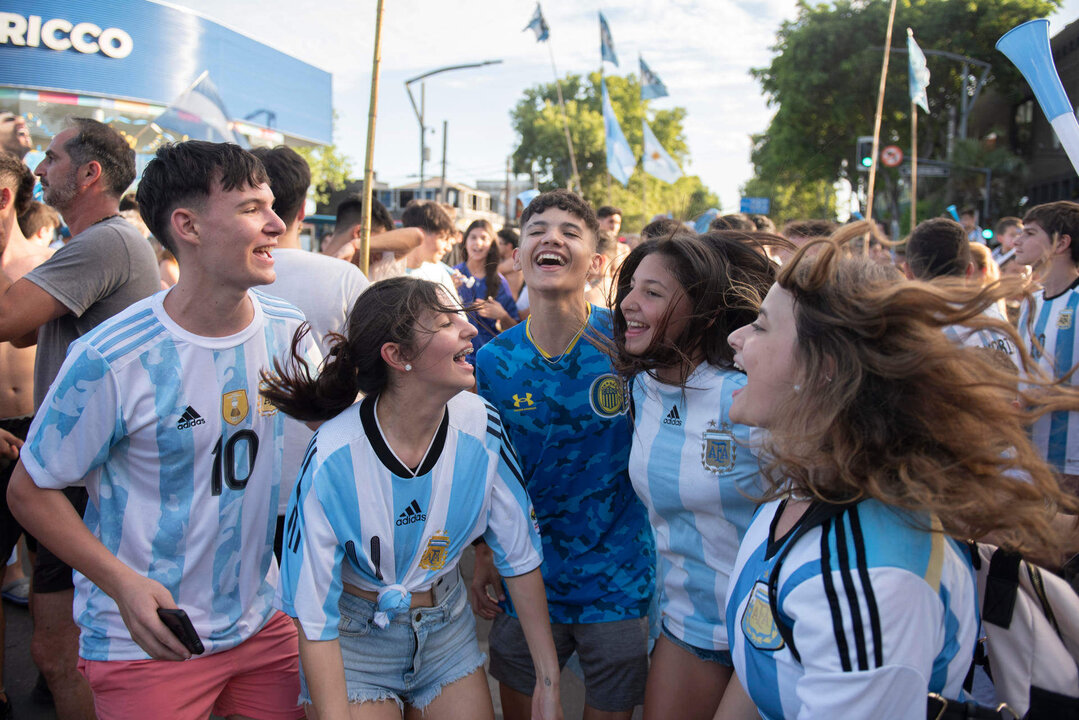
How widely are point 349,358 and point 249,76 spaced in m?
32.9

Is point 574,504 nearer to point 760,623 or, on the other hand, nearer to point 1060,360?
point 760,623

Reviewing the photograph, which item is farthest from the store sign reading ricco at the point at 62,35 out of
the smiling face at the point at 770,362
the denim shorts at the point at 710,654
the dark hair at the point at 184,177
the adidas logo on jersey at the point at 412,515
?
the smiling face at the point at 770,362

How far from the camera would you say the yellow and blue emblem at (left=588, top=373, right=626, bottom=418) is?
286cm

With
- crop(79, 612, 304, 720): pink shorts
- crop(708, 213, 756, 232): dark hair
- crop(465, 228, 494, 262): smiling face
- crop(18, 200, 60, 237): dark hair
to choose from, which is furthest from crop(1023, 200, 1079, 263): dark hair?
crop(18, 200, 60, 237): dark hair

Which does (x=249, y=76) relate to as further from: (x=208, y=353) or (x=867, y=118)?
(x=208, y=353)

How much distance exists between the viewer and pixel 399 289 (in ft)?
8.09

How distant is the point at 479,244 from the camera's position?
7496 millimetres

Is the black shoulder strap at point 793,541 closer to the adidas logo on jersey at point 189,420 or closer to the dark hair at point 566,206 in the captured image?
the adidas logo on jersey at point 189,420

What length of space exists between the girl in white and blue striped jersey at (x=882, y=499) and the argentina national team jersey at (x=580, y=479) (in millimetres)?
1152

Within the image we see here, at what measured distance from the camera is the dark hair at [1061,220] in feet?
16.0

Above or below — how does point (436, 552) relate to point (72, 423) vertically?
below

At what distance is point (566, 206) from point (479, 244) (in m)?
4.35

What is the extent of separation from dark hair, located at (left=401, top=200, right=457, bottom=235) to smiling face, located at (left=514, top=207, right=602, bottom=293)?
3.49 m

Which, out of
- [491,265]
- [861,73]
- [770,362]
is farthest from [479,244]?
[861,73]
